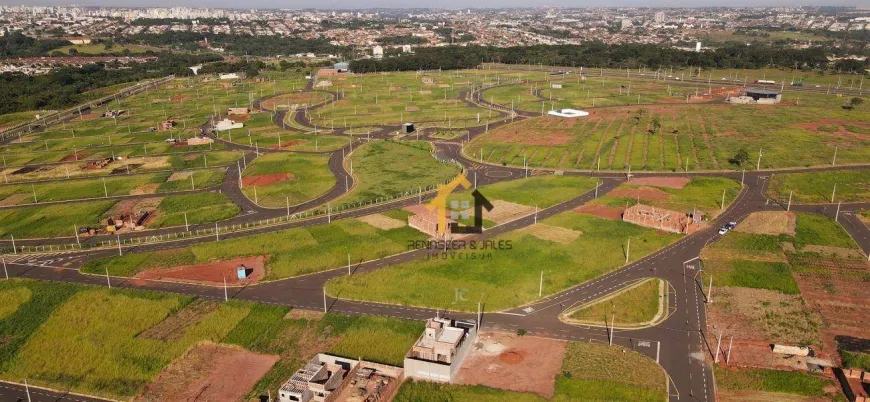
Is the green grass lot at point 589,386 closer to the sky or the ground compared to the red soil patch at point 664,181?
closer to the ground

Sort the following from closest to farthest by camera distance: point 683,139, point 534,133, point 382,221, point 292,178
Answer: point 382,221 < point 292,178 < point 683,139 < point 534,133

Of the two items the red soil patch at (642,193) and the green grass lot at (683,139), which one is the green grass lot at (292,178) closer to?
the green grass lot at (683,139)

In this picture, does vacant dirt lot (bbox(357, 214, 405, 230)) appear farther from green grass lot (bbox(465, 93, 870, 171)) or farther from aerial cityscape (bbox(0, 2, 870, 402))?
green grass lot (bbox(465, 93, 870, 171))

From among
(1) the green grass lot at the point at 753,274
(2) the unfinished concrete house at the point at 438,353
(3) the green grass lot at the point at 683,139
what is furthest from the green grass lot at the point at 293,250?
(3) the green grass lot at the point at 683,139

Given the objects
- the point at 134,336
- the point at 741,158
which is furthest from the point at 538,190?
the point at 134,336

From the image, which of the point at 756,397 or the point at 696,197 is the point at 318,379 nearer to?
the point at 756,397

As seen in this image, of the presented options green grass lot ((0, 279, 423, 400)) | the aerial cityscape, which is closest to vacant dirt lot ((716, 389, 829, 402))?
the aerial cityscape
